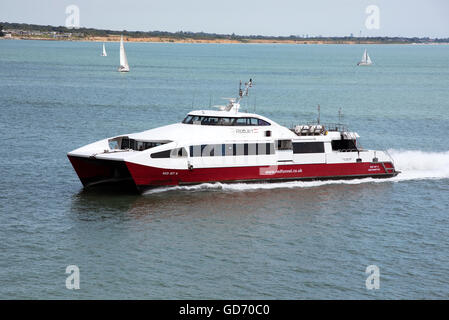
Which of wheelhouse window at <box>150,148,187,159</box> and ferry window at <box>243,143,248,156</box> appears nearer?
wheelhouse window at <box>150,148,187,159</box>

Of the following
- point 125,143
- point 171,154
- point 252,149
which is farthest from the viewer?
point 252,149

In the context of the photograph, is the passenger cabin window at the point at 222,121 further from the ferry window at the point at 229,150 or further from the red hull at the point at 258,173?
the red hull at the point at 258,173

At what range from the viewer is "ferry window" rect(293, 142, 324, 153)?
141 feet

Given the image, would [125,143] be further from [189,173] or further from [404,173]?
[404,173]

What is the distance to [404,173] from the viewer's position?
47688 mm

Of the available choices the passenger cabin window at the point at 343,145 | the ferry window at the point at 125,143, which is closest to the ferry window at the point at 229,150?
the ferry window at the point at 125,143

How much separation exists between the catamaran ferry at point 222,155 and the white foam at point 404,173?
0.34m

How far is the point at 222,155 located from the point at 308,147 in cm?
585

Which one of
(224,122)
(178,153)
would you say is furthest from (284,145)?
(178,153)

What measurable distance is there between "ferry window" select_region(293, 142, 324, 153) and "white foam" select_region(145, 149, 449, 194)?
198 centimetres

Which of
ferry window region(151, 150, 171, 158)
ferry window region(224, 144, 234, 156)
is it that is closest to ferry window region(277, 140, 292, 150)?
ferry window region(224, 144, 234, 156)

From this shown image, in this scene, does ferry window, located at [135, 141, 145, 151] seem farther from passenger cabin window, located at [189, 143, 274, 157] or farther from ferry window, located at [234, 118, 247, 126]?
ferry window, located at [234, 118, 247, 126]

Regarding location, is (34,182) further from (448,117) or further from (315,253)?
(448,117)

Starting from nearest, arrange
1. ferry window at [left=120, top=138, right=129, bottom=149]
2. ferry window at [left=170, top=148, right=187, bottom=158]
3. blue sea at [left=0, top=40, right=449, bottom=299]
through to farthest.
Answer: blue sea at [left=0, top=40, right=449, bottom=299]
ferry window at [left=170, top=148, right=187, bottom=158]
ferry window at [left=120, top=138, right=129, bottom=149]
